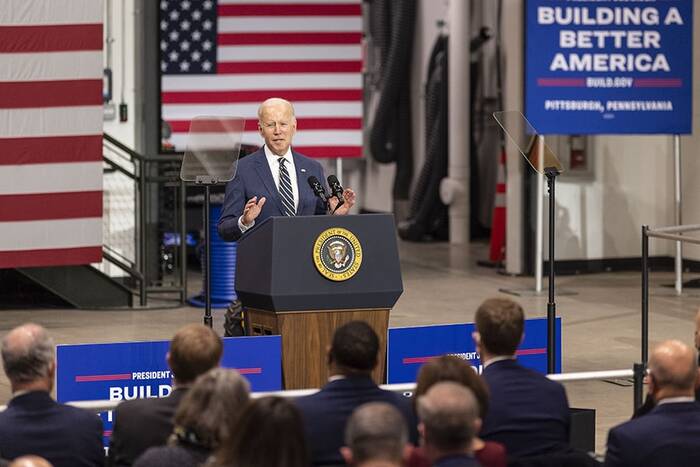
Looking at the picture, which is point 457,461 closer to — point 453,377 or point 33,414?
point 453,377

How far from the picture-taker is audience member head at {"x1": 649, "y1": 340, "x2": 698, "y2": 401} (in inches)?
179

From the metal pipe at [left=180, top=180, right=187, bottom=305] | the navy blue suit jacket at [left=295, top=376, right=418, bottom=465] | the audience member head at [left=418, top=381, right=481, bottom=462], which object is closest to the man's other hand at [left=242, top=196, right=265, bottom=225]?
the navy blue suit jacket at [left=295, top=376, right=418, bottom=465]

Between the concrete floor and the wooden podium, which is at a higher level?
the wooden podium

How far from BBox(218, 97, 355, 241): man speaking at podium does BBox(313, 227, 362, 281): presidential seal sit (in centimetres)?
50

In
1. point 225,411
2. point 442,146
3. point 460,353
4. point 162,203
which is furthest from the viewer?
point 442,146

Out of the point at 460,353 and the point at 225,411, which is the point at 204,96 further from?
the point at 225,411

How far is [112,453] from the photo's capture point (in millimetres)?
4664

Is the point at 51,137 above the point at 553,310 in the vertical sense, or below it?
above

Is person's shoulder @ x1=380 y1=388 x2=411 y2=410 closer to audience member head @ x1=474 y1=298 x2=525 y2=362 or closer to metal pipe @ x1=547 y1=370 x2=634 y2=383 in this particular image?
audience member head @ x1=474 y1=298 x2=525 y2=362

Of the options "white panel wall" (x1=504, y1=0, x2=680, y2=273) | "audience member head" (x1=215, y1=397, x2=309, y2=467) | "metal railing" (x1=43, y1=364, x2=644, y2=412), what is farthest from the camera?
"white panel wall" (x1=504, y1=0, x2=680, y2=273)

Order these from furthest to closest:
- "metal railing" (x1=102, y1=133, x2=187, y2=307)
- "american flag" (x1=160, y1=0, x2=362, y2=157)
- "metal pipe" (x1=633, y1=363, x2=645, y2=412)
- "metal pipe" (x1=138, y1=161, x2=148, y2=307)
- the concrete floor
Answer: "american flag" (x1=160, y1=0, x2=362, y2=157)
"metal pipe" (x1=138, y1=161, x2=148, y2=307)
"metal railing" (x1=102, y1=133, x2=187, y2=307)
the concrete floor
"metal pipe" (x1=633, y1=363, x2=645, y2=412)

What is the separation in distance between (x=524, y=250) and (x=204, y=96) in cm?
361

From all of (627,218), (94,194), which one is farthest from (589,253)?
(94,194)

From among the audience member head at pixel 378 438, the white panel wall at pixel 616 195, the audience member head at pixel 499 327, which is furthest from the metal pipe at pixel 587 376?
the white panel wall at pixel 616 195
